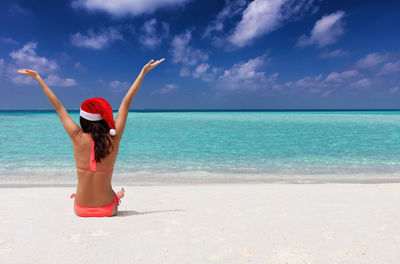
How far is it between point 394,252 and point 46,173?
8565 millimetres

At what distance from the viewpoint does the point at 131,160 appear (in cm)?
960

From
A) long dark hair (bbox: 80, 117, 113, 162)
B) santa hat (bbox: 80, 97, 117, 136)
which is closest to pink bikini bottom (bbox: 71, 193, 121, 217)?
long dark hair (bbox: 80, 117, 113, 162)

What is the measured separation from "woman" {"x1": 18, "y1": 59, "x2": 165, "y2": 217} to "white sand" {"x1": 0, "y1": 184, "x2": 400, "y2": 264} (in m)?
0.34

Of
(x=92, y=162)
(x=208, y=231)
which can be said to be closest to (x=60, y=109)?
(x=92, y=162)

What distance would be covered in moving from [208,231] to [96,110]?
2002 millimetres

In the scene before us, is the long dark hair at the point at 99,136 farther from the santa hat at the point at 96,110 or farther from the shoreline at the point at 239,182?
the shoreline at the point at 239,182

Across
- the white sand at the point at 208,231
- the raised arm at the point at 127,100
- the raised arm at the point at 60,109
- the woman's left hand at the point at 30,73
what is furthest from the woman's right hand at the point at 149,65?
the white sand at the point at 208,231

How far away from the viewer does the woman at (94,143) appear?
2.88m

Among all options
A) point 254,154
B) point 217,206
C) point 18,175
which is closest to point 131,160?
point 18,175

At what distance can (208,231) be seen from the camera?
119 inches

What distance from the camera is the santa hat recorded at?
2.83m

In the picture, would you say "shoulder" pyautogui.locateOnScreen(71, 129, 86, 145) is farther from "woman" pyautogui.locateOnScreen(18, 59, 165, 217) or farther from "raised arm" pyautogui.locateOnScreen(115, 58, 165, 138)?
"raised arm" pyautogui.locateOnScreen(115, 58, 165, 138)

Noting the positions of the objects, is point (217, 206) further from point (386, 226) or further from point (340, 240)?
point (386, 226)

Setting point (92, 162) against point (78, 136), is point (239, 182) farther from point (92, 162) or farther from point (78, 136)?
point (78, 136)
